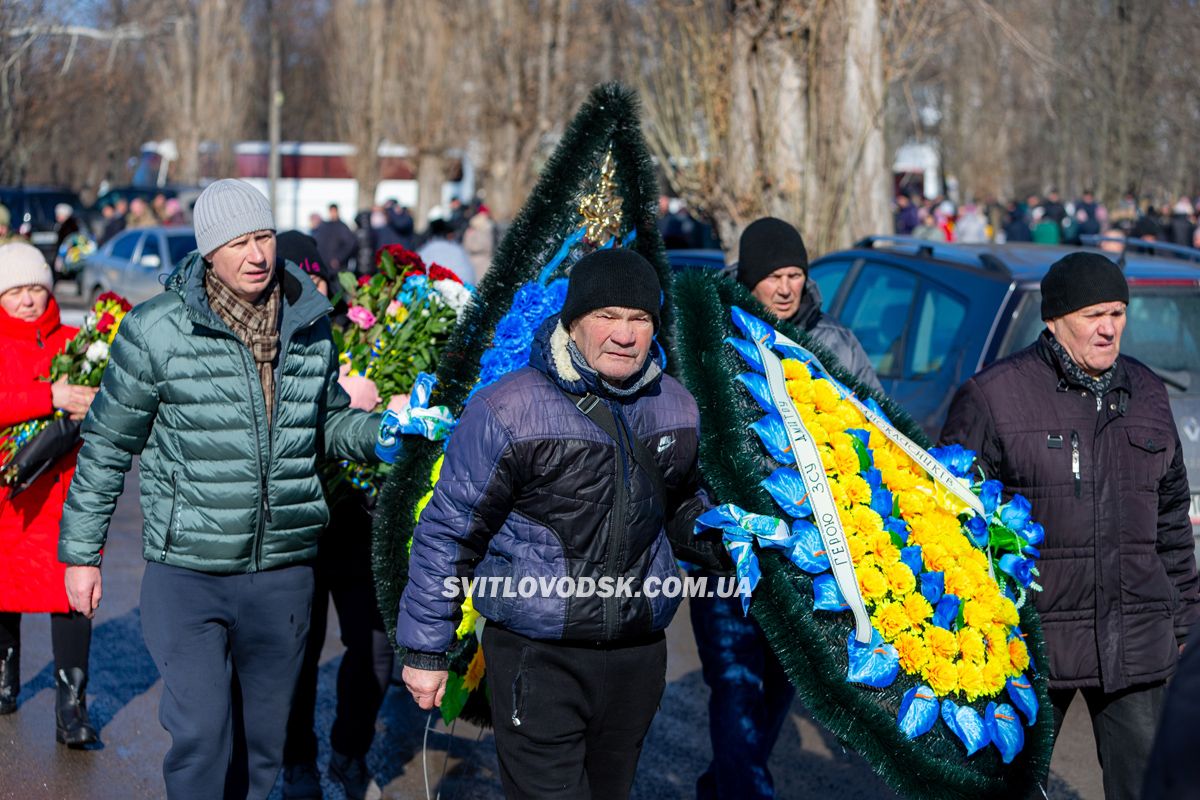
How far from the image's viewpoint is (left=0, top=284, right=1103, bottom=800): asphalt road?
17.4 feet

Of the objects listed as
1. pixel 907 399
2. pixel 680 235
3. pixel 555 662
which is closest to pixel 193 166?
pixel 680 235

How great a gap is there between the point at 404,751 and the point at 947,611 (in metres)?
2.59

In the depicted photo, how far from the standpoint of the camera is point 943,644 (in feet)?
12.8

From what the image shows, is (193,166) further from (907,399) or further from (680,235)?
(907,399)

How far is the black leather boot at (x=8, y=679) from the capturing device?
5922 millimetres

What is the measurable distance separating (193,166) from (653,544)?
4234 cm

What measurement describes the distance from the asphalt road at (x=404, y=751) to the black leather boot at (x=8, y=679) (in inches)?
2.1

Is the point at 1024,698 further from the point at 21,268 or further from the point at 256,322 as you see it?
the point at 21,268

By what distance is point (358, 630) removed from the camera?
515 cm

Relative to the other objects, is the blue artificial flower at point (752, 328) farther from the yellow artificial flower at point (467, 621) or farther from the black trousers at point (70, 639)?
the black trousers at point (70, 639)

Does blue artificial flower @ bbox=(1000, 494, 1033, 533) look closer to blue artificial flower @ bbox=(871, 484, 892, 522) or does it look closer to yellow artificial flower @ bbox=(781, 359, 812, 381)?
blue artificial flower @ bbox=(871, 484, 892, 522)

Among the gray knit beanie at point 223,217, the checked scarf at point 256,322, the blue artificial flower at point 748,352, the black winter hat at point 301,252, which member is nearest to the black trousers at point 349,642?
the black winter hat at point 301,252

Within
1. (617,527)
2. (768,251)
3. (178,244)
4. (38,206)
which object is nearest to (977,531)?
(617,527)

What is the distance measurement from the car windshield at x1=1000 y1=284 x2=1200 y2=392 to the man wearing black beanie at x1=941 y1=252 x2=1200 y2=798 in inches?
82.2
